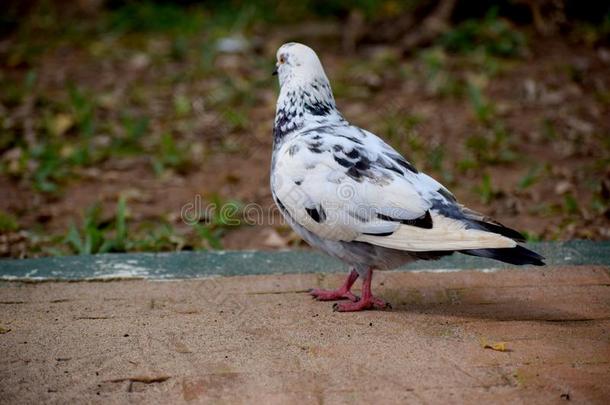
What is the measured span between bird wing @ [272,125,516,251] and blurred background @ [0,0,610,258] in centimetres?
144

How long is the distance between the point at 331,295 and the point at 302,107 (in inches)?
39.0

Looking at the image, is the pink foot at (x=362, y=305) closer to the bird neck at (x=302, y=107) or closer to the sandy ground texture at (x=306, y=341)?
the sandy ground texture at (x=306, y=341)

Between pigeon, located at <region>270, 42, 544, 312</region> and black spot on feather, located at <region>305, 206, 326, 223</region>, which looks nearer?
pigeon, located at <region>270, 42, 544, 312</region>

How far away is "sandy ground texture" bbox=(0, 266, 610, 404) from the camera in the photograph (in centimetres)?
288

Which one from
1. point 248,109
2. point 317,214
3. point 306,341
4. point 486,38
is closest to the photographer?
point 306,341

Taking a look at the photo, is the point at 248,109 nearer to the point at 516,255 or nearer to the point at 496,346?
the point at 516,255

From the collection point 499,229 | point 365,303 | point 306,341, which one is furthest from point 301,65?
point 306,341

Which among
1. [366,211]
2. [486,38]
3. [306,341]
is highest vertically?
[486,38]

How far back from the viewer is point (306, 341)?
3.30m

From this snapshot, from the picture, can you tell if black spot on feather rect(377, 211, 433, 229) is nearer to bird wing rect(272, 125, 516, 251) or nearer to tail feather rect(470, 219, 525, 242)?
bird wing rect(272, 125, 516, 251)

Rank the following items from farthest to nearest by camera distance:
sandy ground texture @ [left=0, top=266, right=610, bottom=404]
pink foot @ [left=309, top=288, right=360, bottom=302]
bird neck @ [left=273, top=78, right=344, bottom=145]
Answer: bird neck @ [left=273, top=78, right=344, bottom=145]
pink foot @ [left=309, top=288, right=360, bottom=302]
sandy ground texture @ [left=0, top=266, right=610, bottom=404]

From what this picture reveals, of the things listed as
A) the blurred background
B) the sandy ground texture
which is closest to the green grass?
the blurred background

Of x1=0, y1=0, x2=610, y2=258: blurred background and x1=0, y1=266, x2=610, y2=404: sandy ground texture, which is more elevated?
x1=0, y1=0, x2=610, y2=258: blurred background

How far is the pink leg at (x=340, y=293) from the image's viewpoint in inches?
151
